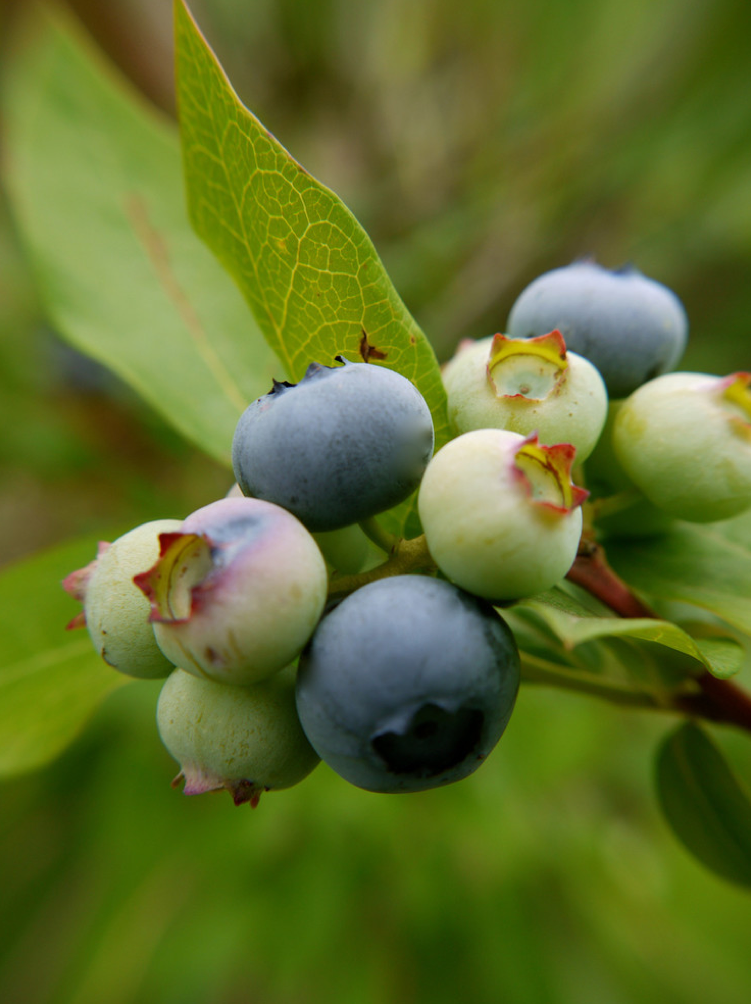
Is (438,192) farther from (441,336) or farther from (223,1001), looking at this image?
(223,1001)

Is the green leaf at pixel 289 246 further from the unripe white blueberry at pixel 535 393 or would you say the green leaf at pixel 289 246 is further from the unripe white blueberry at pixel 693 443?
the unripe white blueberry at pixel 693 443

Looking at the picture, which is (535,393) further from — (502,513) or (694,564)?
(694,564)

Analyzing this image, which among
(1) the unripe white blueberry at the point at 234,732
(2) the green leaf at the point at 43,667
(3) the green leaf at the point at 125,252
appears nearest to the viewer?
(1) the unripe white blueberry at the point at 234,732

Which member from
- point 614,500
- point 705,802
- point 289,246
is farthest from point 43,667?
point 705,802

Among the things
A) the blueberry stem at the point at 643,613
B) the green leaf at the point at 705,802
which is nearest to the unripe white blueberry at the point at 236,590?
the blueberry stem at the point at 643,613

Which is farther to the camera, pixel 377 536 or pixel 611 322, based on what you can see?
pixel 611 322
